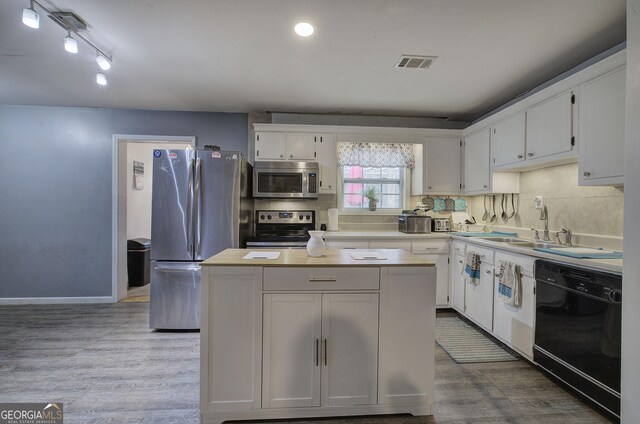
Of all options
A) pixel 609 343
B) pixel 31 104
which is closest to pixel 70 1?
pixel 31 104

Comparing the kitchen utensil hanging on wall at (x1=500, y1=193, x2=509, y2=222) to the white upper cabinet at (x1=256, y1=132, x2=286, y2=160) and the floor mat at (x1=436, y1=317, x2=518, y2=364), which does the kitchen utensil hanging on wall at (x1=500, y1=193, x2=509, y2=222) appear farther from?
the white upper cabinet at (x1=256, y1=132, x2=286, y2=160)

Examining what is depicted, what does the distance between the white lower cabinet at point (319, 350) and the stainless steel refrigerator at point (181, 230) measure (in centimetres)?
166

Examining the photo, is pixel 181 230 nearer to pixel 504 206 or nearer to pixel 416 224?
pixel 416 224

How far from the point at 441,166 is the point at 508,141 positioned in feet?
3.00

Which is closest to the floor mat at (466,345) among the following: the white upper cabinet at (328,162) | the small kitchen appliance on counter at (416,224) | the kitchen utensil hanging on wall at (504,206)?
the small kitchen appliance on counter at (416,224)

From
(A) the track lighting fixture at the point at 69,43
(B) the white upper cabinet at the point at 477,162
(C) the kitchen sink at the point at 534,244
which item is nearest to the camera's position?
(A) the track lighting fixture at the point at 69,43

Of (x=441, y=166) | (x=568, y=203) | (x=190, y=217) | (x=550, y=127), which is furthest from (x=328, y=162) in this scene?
(x=568, y=203)

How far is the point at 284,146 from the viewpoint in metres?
3.73

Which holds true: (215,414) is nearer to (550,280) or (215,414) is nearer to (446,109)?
(550,280)

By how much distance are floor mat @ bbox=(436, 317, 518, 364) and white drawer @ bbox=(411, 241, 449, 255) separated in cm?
79

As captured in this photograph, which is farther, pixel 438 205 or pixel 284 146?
pixel 438 205

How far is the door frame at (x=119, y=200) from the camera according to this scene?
153 inches

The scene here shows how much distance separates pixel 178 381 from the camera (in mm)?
2141

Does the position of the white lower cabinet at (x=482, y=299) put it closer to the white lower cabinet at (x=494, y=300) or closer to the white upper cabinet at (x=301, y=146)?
the white lower cabinet at (x=494, y=300)
